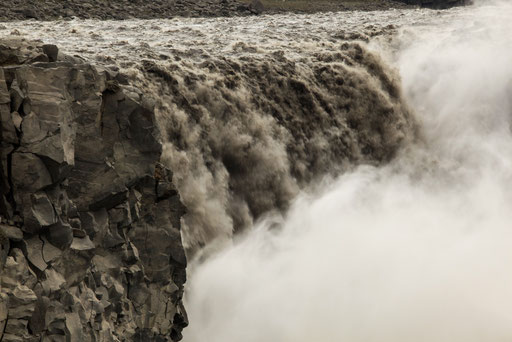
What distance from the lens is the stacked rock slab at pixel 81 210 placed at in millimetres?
16531

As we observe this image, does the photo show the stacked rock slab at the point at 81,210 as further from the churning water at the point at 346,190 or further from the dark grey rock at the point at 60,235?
the churning water at the point at 346,190

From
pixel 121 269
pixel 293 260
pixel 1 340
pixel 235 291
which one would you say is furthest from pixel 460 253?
pixel 1 340

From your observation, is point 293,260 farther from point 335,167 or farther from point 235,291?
point 335,167

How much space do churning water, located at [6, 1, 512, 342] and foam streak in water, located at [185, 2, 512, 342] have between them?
54 millimetres

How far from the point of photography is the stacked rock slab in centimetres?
1653

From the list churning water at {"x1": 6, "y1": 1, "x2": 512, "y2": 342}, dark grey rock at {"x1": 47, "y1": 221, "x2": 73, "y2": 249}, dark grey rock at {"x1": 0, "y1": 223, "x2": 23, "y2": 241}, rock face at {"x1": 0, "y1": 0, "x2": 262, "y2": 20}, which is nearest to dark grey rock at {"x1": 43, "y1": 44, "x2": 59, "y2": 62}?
dark grey rock at {"x1": 47, "y1": 221, "x2": 73, "y2": 249}

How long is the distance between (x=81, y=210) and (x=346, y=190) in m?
14.6

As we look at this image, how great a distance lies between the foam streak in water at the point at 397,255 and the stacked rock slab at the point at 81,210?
15.3ft

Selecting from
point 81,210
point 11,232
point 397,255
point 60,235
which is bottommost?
point 397,255

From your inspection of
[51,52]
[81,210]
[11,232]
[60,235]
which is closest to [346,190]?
Answer: [81,210]

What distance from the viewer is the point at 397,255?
96.5 ft

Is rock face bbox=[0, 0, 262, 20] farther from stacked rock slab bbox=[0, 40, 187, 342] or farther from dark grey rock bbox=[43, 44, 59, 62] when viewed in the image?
dark grey rock bbox=[43, 44, 59, 62]

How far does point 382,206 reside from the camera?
106ft

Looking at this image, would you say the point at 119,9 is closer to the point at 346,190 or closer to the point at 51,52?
the point at 346,190
